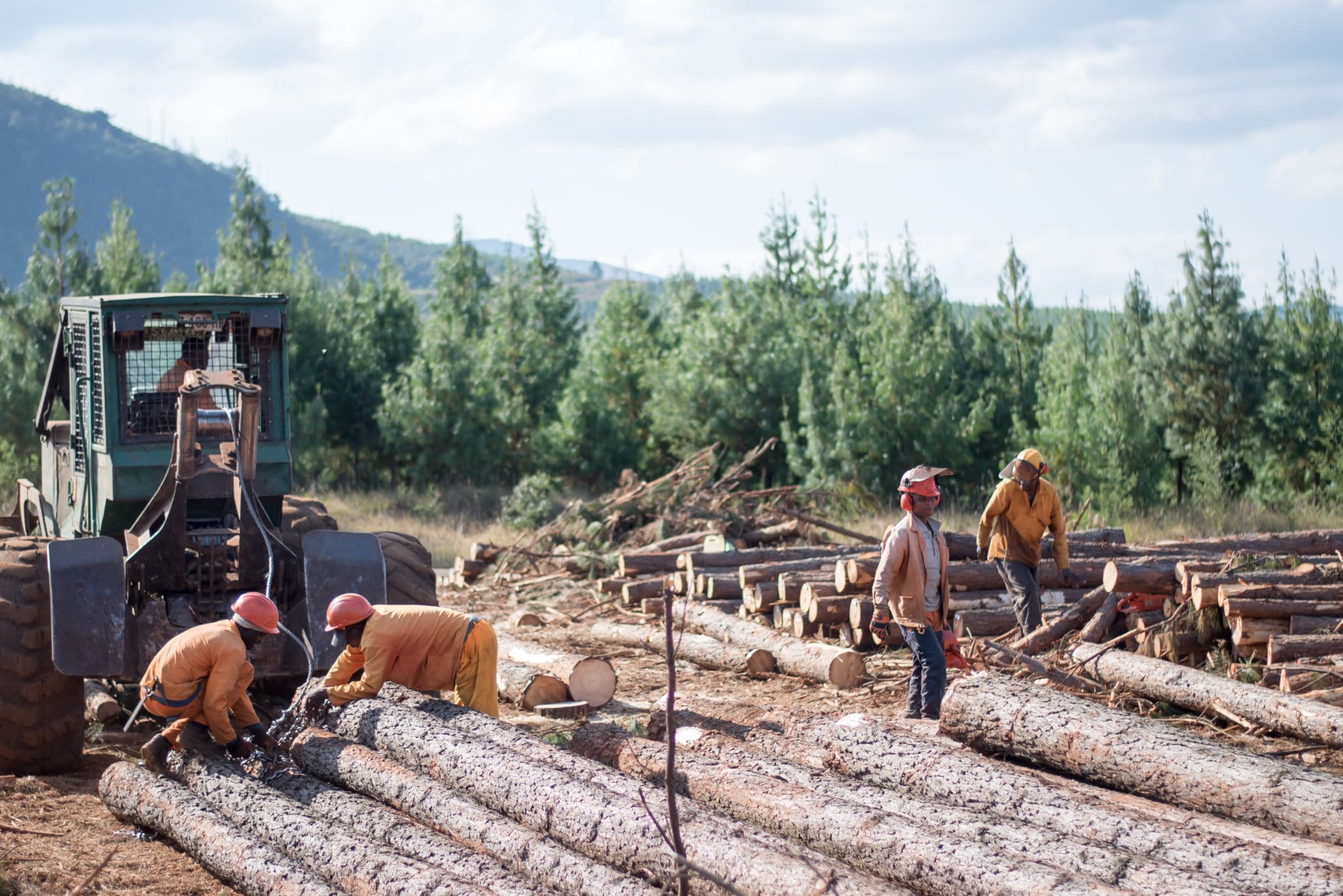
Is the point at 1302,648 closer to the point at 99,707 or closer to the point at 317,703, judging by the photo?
the point at 317,703

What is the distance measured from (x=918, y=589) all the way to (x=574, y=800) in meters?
3.21

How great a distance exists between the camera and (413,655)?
292 inches

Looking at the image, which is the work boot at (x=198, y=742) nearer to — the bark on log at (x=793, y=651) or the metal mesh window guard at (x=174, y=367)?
the metal mesh window guard at (x=174, y=367)

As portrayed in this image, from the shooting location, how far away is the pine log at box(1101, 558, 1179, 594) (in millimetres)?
10086

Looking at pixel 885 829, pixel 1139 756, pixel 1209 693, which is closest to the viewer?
pixel 885 829

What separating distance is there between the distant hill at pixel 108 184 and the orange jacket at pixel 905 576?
365 ft

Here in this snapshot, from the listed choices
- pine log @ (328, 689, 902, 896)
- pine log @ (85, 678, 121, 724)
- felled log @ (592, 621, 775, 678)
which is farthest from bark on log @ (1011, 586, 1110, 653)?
pine log @ (85, 678, 121, 724)

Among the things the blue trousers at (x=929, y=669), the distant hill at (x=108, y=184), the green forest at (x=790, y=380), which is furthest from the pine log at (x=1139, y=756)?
the distant hill at (x=108, y=184)

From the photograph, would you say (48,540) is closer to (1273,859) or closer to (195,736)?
(195,736)

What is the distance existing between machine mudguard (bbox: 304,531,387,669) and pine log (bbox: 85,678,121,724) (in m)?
1.89

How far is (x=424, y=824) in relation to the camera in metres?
5.98

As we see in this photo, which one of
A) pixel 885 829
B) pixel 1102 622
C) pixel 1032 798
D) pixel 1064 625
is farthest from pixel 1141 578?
pixel 885 829

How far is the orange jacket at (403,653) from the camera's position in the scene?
7125 mm

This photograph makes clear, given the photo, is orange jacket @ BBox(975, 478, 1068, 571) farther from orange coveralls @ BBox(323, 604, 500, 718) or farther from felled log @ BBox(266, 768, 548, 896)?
felled log @ BBox(266, 768, 548, 896)
